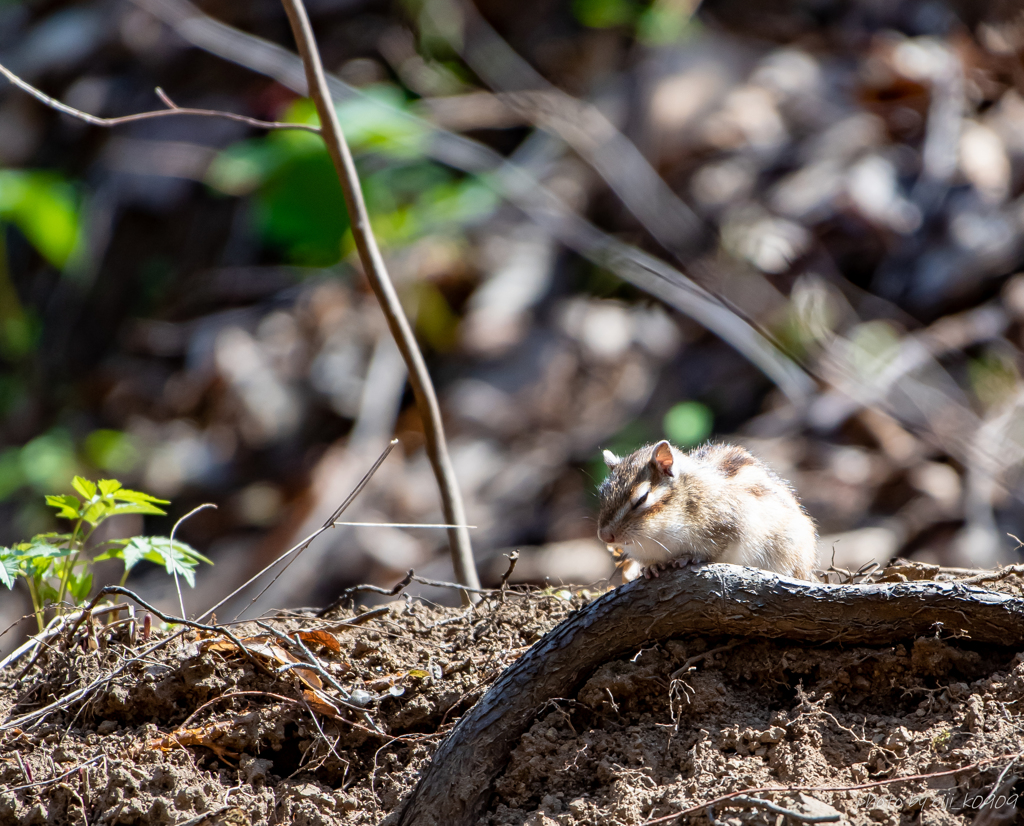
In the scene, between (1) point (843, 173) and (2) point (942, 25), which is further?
(2) point (942, 25)

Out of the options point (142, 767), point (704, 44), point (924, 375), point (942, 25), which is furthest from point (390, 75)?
point (142, 767)

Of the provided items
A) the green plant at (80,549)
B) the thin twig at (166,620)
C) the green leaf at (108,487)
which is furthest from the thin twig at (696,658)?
the green leaf at (108,487)

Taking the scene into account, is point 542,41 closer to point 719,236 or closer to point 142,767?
point 719,236

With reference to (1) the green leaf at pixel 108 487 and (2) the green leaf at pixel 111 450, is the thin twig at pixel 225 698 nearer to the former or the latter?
(1) the green leaf at pixel 108 487

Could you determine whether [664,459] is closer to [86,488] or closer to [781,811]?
[781,811]

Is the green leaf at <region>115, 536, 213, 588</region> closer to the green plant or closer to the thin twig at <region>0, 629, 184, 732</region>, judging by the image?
the green plant

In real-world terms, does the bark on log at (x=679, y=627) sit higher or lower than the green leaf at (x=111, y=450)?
higher

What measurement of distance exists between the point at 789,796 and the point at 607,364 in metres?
5.21

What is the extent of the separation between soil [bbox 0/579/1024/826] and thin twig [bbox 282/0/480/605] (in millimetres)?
491

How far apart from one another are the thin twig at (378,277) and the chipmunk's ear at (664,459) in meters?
0.65

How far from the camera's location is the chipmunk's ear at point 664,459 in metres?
3.00

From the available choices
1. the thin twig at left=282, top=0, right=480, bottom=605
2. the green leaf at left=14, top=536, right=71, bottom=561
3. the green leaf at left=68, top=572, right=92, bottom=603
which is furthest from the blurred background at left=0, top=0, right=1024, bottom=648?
the green leaf at left=14, top=536, right=71, bottom=561

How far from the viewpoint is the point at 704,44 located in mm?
7918

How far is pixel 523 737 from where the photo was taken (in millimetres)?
2293
